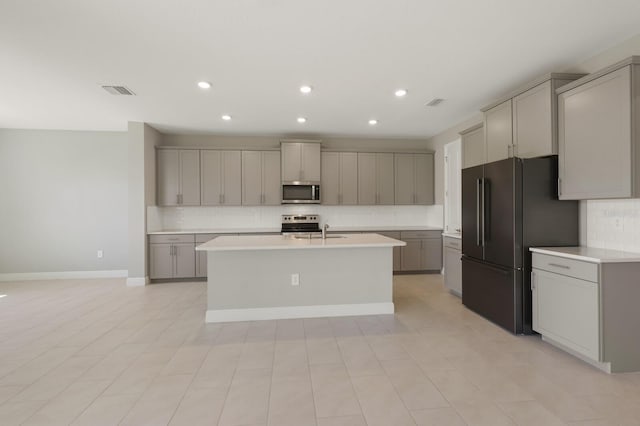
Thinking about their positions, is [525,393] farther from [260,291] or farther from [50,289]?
[50,289]

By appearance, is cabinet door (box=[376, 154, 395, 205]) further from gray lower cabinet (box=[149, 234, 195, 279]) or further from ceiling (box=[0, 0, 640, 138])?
gray lower cabinet (box=[149, 234, 195, 279])

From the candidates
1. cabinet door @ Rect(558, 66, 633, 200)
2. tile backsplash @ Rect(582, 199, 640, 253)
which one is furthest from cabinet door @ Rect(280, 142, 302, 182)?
tile backsplash @ Rect(582, 199, 640, 253)

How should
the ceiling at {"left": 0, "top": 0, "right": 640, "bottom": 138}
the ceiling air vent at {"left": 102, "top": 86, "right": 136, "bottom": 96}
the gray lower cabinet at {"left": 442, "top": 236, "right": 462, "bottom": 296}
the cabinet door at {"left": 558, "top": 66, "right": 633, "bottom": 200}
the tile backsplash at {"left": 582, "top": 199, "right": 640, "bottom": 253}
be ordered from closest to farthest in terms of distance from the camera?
the ceiling at {"left": 0, "top": 0, "right": 640, "bottom": 138}, the cabinet door at {"left": 558, "top": 66, "right": 633, "bottom": 200}, the tile backsplash at {"left": 582, "top": 199, "right": 640, "bottom": 253}, the ceiling air vent at {"left": 102, "top": 86, "right": 136, "bottom": 96}, the gray lower cabinet at {"left": 442, "top": 236, "right": 462, "bottom": 296}

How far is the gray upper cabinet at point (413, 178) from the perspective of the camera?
19.8 feet

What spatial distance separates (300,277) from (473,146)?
2.97 m

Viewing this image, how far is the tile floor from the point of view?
6.12ft

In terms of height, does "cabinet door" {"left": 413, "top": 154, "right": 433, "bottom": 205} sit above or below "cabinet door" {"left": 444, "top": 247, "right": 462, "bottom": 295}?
above

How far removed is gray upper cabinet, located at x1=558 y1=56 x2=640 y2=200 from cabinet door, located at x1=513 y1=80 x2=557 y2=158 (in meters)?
0.09

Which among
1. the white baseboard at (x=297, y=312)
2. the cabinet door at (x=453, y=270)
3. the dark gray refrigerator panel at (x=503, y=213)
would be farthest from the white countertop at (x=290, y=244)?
the cabinet door at (x=453, y=270)

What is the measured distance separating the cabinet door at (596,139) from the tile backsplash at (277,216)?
3.10 m

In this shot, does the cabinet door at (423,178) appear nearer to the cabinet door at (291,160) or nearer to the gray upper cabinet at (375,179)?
the gray upper cabinet at (375,179)

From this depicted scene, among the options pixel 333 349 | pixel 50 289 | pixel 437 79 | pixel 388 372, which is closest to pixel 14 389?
pixel 333 349

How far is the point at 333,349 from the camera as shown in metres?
2.73

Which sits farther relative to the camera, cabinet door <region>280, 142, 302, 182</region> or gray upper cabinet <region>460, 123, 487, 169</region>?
cabinet door <region>280, 142, 302, 182</region>
